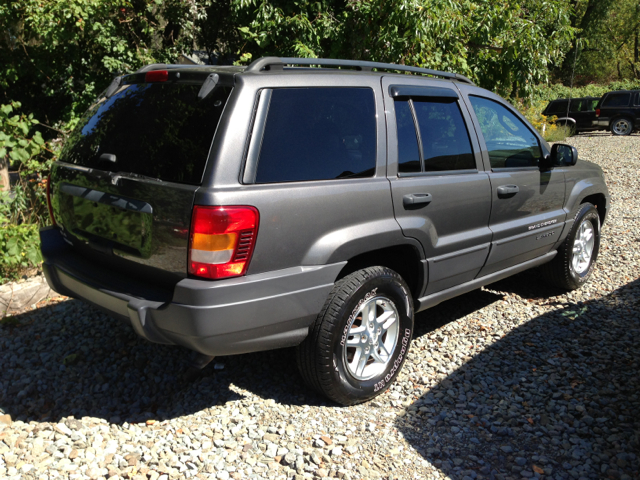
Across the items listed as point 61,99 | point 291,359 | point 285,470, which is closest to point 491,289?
point 291,359

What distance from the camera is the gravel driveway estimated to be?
9.01 feet

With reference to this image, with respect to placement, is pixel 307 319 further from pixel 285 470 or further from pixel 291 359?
pixel 291 359

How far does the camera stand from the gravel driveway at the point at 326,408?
2.75 meters

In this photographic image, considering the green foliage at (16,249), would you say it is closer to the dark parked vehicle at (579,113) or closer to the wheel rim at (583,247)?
the wheel rim at (583,247)

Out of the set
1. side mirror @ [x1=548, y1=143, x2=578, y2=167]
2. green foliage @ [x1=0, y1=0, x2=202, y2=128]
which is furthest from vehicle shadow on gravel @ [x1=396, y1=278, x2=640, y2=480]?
green foliage @ [x1=0, y1=0, x2=202, y2=128]

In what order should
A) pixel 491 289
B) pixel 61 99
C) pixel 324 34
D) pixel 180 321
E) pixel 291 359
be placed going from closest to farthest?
pixel 180 321 < pixel 291 359 < pixel 491 289 < pixel 324 34 < pixel 61 99

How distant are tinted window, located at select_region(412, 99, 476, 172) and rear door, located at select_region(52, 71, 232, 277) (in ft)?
4.51

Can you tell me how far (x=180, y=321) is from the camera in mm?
2545

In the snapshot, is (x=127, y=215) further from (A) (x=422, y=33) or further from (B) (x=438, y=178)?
(A) (x=422, y=33)

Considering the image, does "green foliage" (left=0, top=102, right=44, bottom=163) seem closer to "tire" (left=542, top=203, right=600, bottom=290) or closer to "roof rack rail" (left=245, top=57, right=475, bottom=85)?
"roof rack rail" (left=245, top=57, right=475, bottom=85)

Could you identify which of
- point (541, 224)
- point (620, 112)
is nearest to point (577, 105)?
point (620, 112)

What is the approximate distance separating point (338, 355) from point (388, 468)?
63 centimetres

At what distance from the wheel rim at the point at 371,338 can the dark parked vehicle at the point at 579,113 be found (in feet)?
68.0

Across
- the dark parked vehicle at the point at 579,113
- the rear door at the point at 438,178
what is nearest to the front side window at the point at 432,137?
the rear door at the point at 438,178
